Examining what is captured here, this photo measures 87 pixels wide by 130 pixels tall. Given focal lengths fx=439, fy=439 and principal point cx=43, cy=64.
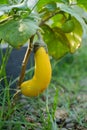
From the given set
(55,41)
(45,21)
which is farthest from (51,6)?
(55,41)

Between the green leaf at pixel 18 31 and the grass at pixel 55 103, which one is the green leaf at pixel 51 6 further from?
the grass at pixel 55 103

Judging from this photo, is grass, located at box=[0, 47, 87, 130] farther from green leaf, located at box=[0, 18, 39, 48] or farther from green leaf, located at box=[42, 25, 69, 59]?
green leaf, located at box=[0, 18, 39, 48]

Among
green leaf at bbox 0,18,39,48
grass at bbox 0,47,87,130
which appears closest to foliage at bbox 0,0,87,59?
green leaf at bbox 0,18,39,48

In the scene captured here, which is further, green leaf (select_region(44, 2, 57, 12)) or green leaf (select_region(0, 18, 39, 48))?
green leaf (select_region(44, 2, 57, 12))

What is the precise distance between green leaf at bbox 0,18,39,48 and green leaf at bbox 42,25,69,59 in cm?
30

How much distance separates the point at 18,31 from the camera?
135 centimetres

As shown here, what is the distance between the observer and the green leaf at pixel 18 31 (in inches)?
51.8

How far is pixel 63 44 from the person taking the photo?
1722mm

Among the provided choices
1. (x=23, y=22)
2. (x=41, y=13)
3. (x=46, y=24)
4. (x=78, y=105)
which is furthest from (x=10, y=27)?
(x=78, y=105)

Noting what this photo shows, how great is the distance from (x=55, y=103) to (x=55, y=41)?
0.26 metres

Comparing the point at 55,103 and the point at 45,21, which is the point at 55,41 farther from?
the point at 55,103

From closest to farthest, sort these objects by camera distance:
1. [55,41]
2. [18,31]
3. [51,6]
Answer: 1. [18,31]
2. [51,6]
3. [55,41]

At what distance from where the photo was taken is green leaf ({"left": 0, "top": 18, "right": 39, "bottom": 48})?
4.32 ft

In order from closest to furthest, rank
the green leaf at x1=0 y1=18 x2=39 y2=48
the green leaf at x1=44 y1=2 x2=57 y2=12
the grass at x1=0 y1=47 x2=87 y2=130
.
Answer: the green leaf at x1=0 y1=18 x2=39 y2=48, the green leaf at x1=44 y1=2 x2=57 y2=12, the grass at x1=0 y1=47 x2=87 y2=130
